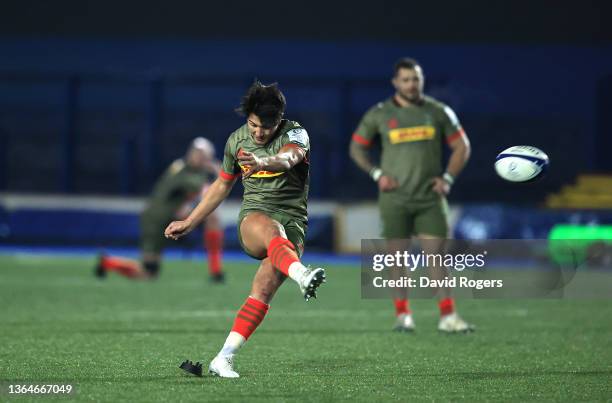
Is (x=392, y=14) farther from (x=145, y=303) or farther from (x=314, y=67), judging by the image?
(x=145, y=303)

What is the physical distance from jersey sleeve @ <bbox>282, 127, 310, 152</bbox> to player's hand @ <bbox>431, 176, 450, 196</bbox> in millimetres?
3213

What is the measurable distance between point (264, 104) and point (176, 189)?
9406mm

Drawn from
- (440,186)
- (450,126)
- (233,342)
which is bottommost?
(233,342)

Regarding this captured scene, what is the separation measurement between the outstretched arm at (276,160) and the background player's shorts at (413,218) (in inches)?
131

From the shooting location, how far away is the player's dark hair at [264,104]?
6.95 meters

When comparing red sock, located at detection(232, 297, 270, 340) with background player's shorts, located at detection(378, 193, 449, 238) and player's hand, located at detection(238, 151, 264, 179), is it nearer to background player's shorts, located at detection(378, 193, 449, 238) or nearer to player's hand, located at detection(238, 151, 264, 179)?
player's hand, located at detection(238, 151, 264, 179)

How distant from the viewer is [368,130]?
10.6 meters

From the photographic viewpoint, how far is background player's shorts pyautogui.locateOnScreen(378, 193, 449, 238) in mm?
10320

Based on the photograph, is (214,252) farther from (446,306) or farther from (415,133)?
(446,306)

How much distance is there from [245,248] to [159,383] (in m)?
0.97

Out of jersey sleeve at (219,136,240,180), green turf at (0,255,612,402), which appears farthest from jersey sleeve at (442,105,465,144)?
jersey sleeve at (219,136,240,180)

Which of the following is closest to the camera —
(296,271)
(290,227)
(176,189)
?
(296,271)

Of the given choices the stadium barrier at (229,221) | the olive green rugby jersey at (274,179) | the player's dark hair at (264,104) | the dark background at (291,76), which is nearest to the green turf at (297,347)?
the olive green rugby jersey at (274,179)

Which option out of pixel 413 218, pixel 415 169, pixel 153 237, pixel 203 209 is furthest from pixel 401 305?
pixel 153 237
